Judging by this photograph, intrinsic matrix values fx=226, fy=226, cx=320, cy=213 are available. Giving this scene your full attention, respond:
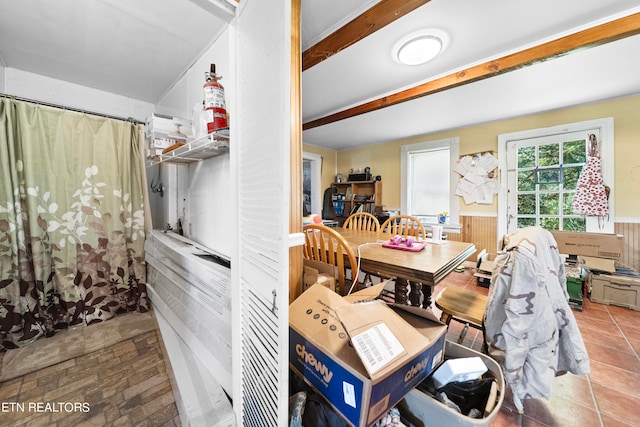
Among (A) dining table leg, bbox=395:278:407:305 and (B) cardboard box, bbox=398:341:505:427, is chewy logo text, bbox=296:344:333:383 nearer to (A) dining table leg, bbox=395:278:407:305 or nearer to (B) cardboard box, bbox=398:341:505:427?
(B) cardboard box, bbox=398:341:505:427

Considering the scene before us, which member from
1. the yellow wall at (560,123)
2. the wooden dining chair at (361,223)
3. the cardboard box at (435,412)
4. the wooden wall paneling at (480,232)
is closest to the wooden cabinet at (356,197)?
the yellow wall at (560,123)

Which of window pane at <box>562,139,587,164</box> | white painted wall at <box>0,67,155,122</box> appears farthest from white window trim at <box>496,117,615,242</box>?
white painted wall at <box>0,67,155,122</box>

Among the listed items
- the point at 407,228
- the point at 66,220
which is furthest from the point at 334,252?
the point at 66,220

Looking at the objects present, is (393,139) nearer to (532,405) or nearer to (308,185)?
(308,185)

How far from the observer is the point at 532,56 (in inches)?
69.2

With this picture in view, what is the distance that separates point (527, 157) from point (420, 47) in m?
2.57

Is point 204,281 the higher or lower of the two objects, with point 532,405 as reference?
higher

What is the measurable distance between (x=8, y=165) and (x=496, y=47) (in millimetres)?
3721

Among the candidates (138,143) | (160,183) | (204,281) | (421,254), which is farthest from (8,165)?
(421,254)

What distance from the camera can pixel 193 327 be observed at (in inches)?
52.3

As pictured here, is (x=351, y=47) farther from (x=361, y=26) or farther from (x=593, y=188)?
(x=593, y=188)

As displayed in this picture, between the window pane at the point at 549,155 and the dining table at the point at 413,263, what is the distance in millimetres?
2455

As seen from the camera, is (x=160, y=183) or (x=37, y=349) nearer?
(x=37, y=349)

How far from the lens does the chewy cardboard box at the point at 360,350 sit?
66cm
